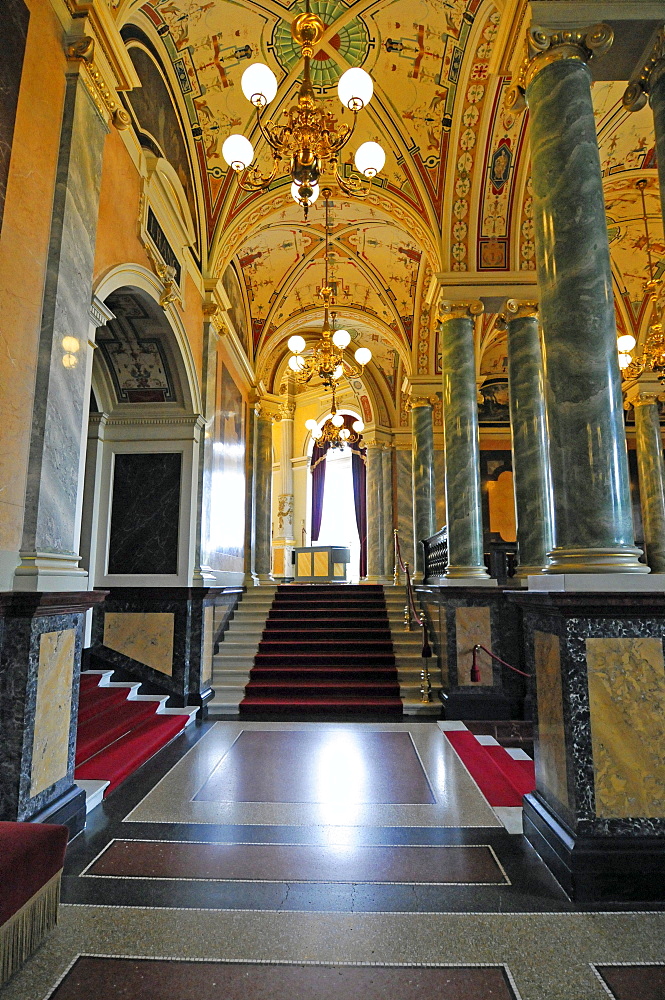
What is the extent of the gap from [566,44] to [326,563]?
13280mm

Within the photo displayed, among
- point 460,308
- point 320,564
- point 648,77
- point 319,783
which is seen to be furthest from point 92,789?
point 320,564

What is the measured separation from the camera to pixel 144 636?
6.70 metres

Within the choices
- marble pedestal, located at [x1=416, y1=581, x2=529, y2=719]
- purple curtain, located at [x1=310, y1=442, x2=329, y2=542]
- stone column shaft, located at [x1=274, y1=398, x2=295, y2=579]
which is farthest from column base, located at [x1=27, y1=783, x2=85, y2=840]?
purple curtain, located at [x1=310, y1=442, x2=329, y2=542]

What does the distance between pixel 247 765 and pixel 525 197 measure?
707 cm

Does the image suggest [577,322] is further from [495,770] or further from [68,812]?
[68,812]

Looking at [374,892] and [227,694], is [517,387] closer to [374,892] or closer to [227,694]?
[227,694]

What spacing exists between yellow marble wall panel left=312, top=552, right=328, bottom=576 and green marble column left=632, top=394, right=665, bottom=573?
7791 millimetres

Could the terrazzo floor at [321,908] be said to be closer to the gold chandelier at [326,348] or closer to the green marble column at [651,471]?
the gold chandelier at [326,348]

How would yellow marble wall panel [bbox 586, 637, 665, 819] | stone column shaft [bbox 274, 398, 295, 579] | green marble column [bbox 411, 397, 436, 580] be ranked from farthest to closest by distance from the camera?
stone column shaft [bbox 274, 398, 295, 579], green marble column [bbox 411, 397, 436, 580], yellow marble wall panel [bbox 586, 637, 665, 819]

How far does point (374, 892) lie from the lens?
2.77 m

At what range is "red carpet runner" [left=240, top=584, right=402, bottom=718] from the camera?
675 cm

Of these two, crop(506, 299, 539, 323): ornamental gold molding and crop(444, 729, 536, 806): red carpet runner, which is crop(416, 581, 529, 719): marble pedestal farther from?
crop(506, 299, 539, 323): ornamental gold molding

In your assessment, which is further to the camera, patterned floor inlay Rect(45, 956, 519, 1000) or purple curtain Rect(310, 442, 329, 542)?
purple curtain Rect(310, 442, 329, 542)

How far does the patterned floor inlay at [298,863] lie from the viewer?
2.91 m
